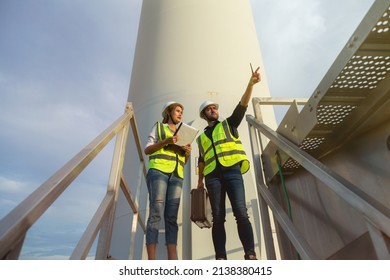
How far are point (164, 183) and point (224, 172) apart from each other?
1.42 feet

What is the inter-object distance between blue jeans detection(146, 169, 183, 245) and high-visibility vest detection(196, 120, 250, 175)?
28 cm

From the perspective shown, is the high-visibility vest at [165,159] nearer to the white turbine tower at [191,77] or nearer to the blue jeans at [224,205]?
the blue jeans at [224,205]

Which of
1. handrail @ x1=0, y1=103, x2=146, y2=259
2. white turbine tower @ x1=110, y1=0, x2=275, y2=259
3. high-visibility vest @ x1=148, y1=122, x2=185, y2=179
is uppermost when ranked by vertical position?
white turbine tower @ x1=110, y1=0, x2=275, y2=259

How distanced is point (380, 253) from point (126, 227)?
7.68 ft

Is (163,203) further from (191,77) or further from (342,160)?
(191,77)

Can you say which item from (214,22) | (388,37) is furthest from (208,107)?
(214,22)

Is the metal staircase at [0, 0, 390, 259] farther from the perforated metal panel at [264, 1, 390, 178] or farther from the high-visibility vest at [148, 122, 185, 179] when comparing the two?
the high-visibility vest at [148, 122, 185, 179]

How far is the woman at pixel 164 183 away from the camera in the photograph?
65.7 inches

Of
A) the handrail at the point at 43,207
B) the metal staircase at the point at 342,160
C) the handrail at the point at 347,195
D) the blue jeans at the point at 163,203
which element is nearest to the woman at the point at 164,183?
the blue jeans at the point at 163,203

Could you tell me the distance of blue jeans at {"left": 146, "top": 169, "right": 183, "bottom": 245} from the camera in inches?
65.9

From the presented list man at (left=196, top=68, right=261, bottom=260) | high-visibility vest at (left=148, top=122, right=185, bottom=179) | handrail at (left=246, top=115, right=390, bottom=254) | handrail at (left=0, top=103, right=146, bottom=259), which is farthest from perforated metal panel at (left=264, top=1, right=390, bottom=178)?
handrail at (left=0, top=103, right=146, bottom=259)

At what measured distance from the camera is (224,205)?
182 cm
